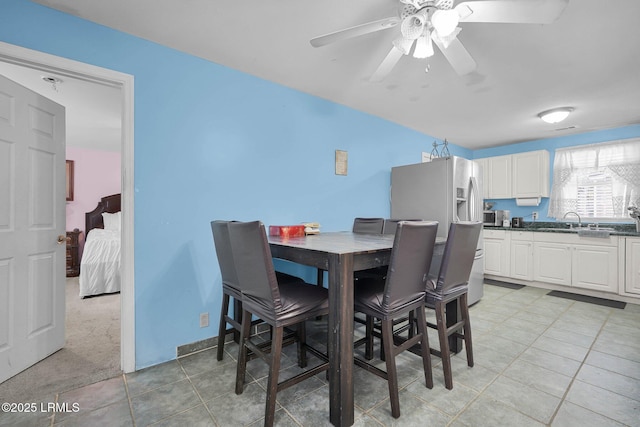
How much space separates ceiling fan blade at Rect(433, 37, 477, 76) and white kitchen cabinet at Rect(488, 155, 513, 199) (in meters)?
3.66

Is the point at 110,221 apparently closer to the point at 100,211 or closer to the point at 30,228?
the point at 100,211

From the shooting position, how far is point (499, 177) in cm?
486

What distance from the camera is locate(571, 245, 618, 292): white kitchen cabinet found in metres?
3.56

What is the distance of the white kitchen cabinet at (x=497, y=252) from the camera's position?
4434 mm

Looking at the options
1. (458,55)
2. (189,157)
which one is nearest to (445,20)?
(458,55)

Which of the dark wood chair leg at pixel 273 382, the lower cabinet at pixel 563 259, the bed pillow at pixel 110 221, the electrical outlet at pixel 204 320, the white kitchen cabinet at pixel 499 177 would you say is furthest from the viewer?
the bed pillow at pixel 110 221

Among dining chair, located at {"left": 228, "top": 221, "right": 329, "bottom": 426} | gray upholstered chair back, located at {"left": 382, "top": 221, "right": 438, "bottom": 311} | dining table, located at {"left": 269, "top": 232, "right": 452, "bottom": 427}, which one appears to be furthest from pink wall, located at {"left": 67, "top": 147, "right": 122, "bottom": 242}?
gray upholstered chair back, located at {"left": 382, "top": 221, "right": 438, "bottom": 311}

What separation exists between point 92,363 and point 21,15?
230 centimetres

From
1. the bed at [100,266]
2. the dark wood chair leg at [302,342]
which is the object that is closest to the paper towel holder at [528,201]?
the dark wood chair leg at [302,342]

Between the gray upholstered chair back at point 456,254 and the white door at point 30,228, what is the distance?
9.19 ft

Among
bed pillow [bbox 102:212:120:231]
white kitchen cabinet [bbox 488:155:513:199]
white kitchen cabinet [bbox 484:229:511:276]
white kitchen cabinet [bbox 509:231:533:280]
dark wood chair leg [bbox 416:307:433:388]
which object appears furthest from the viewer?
bed pillow [bbox 102:212:120:231]

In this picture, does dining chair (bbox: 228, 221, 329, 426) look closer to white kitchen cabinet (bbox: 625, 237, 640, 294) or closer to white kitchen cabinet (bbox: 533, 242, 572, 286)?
white kitchen cabinet (bbox: 533, 242, 572, 286)

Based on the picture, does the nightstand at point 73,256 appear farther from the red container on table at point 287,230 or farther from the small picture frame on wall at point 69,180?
the red container on table at point 287,230

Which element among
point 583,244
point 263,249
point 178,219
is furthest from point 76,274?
point 583,244
